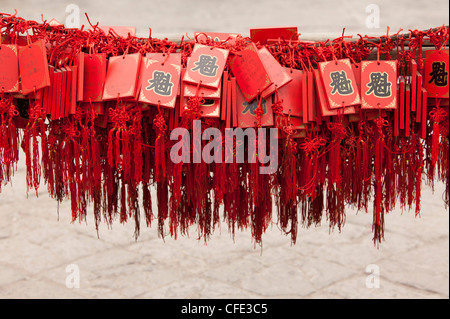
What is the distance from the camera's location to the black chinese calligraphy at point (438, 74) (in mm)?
945

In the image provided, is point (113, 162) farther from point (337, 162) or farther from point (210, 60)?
point (337, 162)

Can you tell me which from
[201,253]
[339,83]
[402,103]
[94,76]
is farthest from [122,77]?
[201,253]

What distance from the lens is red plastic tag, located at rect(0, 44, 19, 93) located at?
950 mm

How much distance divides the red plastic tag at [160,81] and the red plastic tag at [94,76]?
0.08 m

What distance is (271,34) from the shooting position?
101cm

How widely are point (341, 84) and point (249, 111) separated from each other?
17 centimetres

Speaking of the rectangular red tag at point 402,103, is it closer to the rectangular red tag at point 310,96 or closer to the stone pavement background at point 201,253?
the rectangular red tag at point 310,96

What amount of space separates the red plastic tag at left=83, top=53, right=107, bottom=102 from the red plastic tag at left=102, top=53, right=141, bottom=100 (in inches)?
0.5

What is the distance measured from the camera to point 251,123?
3.12 ft

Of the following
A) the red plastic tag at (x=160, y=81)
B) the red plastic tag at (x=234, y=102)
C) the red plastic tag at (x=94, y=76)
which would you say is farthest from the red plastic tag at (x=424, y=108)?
the red plastic tag at (x=94, y=76)

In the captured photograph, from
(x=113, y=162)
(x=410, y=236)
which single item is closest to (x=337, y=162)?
(x=113, y=162)

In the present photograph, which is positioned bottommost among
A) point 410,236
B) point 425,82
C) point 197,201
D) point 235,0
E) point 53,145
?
point 410,236

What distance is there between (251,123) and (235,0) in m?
2.56

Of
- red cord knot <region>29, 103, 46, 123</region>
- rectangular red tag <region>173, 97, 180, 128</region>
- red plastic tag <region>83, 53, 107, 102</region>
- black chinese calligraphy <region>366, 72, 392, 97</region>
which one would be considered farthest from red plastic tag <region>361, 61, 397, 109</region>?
red cord knot <region>29, 103, 46, 123</region>
